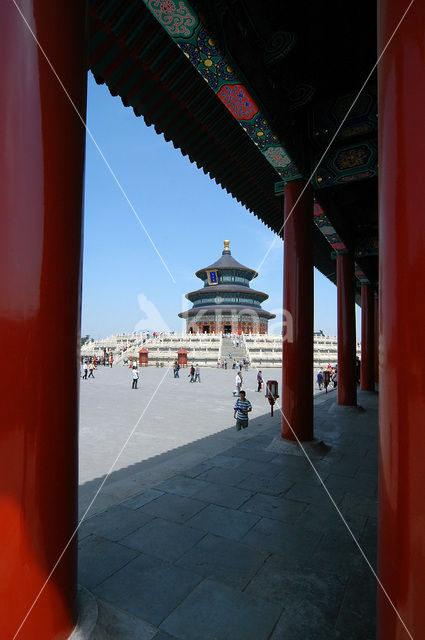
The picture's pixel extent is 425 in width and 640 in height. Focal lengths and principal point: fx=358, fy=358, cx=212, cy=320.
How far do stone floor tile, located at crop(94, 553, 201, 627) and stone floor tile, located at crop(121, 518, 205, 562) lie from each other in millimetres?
130

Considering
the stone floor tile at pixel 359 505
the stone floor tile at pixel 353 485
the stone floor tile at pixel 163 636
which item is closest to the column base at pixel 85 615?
the stone floor tile at pixel 163 636

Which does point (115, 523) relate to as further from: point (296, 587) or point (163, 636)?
point (296, 587)

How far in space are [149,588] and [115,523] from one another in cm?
102

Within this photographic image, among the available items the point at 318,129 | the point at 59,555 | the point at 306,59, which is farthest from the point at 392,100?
the point at 318,129

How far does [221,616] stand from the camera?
2.20m

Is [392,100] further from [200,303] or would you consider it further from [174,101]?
[200,303]

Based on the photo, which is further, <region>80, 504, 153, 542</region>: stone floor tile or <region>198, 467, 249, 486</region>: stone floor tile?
<region>198, 467, 249, 486</region>: stone floor tile

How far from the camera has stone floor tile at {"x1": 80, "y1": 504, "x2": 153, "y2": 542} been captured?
3.17 m

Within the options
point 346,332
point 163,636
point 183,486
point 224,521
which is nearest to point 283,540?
point 224,521

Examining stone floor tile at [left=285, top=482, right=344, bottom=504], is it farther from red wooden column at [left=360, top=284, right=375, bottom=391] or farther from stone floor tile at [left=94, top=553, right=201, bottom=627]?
red wooden column at [left=360, top=284, right=375, bottom=391]

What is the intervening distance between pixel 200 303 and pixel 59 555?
163ft

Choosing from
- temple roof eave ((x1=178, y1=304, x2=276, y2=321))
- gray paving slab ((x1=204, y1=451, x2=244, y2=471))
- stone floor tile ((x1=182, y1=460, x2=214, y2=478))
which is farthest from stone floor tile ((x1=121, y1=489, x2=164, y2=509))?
temple roof eave ((x1=178, y1=304, x2=276, y2=321))

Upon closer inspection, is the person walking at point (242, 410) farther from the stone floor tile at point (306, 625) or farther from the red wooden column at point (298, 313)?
the stone floor tile at point (306, 625)

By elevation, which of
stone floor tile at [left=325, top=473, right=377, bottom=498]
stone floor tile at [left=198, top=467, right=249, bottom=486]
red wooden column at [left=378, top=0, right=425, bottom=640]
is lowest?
stone floor tile at [left=325, top=473, right=377, bottom=498]
